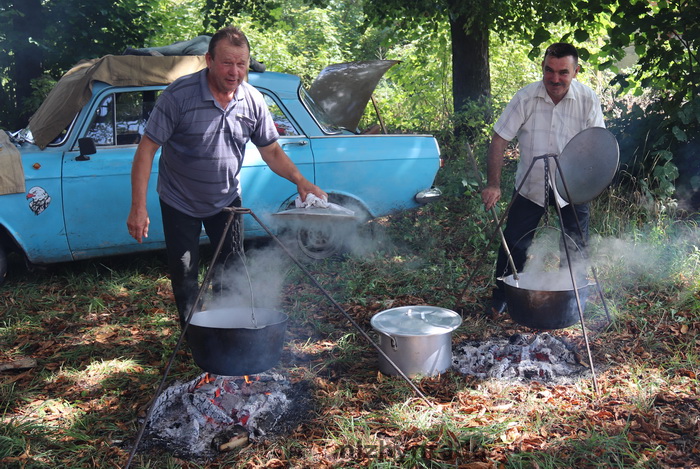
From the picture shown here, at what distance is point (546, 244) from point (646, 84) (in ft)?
7.47

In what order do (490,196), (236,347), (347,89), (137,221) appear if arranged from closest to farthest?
(236,347), (137,221), (490,196), (347,89)

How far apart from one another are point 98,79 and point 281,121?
172cm

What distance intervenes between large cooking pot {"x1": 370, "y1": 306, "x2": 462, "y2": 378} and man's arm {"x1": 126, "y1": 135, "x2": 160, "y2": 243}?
1.60m

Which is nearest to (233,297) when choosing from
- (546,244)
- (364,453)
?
(364,453)

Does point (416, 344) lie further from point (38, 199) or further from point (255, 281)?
point (38, 199)

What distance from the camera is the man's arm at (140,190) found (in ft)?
11.3

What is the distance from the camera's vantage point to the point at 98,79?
5.55 metres

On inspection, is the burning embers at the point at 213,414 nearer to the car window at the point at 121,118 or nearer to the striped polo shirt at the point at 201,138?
the striped polo shirt at the point at 201,138

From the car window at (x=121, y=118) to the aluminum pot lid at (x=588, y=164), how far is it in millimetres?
3777

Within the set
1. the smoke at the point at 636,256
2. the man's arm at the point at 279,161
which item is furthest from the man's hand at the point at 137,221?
the smoke at the point at 636,256

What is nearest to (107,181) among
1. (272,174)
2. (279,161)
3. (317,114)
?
(272,174)

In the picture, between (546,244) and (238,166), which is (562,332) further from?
(238,166)

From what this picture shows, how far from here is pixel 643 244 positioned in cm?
604

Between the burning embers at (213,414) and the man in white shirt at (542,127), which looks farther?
the man in white shirt at (542,127)
